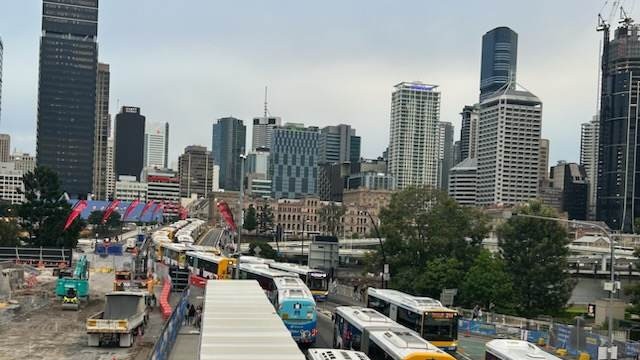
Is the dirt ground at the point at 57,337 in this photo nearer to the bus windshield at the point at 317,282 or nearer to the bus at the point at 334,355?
the bus windshield at the point at 317,282

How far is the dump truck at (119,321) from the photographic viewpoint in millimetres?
38125

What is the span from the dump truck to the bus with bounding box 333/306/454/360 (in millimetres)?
12849

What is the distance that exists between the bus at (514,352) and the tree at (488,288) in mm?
32145

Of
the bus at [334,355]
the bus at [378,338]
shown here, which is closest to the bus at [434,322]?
the bus at [378,338]

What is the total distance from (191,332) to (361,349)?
15372 millimetres

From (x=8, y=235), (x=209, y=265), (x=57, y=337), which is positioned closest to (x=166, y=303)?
(x=57, y=337)

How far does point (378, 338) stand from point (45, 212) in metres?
78.8

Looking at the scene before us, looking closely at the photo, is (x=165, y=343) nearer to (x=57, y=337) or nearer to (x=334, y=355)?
(x=334, y=355)

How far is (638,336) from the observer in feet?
159

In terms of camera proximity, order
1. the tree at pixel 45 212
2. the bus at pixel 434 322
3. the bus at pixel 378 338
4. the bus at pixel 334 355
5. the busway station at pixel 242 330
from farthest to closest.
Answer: the tree at pixel 45 212 < the bus at pixel 434 322 < the bus at pixel 378 338 < the bus at pixel 334 355 < the busway station at pixel 242 330

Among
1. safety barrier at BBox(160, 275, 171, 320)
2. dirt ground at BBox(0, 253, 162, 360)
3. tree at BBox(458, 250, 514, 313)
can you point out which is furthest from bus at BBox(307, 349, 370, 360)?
tree at BBox(458, 250, 514, 313)

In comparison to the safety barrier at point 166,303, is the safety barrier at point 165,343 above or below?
above

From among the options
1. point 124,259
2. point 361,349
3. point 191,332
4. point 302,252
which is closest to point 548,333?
point 361,349

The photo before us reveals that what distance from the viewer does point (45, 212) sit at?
9288 cm
